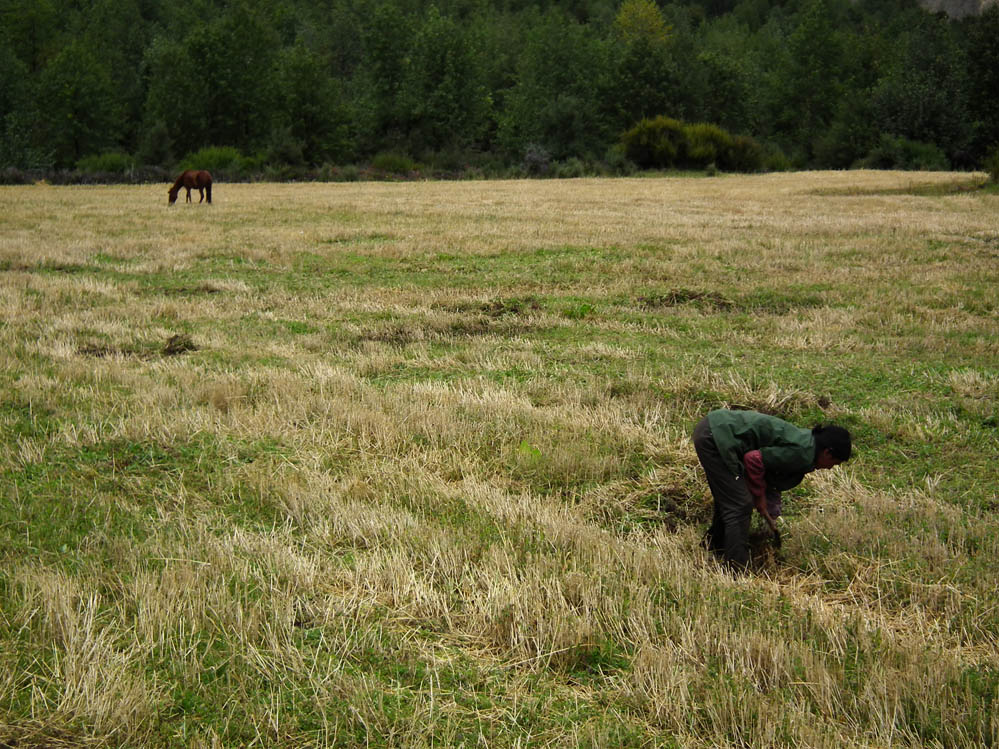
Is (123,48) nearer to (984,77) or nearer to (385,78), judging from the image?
(385,78)

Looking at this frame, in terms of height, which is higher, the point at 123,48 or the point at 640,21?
the point at 640,21

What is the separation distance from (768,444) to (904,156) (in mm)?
67222

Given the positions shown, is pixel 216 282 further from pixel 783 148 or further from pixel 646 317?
pixel 783 148

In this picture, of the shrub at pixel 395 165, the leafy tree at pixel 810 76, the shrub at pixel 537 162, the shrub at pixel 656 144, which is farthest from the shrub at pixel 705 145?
the leafy tree at pixel 810 76

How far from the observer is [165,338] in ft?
35.3

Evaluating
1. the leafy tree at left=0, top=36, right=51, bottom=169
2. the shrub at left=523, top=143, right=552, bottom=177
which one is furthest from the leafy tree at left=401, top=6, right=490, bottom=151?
the leafy tree at left=0, top=36, right=51, bottom=169

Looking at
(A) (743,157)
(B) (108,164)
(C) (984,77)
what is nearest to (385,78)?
(B) (108,164)

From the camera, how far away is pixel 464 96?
79.1 meters

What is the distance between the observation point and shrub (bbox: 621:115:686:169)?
62906mm

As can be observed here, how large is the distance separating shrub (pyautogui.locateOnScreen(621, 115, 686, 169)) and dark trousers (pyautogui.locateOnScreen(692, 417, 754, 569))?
2395 inches

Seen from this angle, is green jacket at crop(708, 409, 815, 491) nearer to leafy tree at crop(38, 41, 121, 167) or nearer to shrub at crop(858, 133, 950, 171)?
shrub at crop(858, 133, 950, 171)

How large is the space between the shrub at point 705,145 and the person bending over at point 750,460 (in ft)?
201

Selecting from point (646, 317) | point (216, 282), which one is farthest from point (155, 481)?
point (216, 282)

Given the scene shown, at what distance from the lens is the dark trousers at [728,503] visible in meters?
4.93
